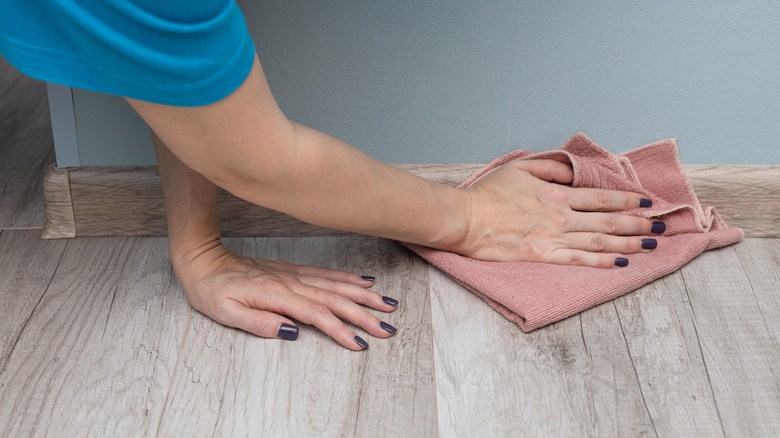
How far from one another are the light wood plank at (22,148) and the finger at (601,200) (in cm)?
88

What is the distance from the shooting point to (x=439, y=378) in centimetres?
112

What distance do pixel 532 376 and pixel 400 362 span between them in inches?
6.7

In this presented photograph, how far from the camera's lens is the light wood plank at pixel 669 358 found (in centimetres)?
105

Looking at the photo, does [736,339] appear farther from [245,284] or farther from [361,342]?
[245,284]

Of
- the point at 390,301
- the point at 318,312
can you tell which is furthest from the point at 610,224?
the point at 318,312

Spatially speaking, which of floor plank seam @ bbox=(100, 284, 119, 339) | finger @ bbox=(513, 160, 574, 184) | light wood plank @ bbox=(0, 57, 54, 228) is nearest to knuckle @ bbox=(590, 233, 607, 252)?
finger @ bbox=(513, 160, 574, 184)

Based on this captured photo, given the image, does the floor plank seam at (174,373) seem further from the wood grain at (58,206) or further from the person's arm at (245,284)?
the wood grain at (58,206)

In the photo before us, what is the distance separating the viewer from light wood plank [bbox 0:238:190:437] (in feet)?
3.48

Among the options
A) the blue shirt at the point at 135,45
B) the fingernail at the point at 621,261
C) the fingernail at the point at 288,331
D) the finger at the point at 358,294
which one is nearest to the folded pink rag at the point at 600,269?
the fingernail at the point at 621,261

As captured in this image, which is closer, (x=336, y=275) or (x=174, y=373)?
(x=174, y=373)

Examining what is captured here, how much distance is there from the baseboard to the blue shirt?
0.58 m

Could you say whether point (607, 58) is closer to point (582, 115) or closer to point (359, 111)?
point (582, 115)

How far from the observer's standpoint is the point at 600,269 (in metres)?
1.29

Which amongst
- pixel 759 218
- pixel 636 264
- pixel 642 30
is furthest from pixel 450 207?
pixel 759 218
